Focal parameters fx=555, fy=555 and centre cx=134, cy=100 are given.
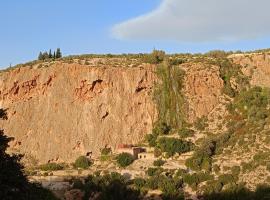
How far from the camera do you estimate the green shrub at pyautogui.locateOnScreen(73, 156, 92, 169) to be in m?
43.4

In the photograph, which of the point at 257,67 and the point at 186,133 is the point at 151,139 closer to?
the point at 186,133

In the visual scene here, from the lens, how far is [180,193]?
3762 centimetres

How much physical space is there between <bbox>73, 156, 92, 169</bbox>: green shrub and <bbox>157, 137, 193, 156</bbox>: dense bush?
581 centimetres

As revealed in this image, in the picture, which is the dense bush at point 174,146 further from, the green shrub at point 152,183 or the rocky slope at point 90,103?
the green shrub at point 152,183

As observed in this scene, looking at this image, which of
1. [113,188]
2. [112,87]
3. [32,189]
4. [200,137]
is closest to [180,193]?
[113,188]

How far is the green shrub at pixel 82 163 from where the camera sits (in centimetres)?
4340

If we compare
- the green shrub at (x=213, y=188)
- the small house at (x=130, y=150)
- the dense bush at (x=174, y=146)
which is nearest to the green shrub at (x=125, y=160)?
the small house at (x=130, y=150)

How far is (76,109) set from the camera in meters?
47.2

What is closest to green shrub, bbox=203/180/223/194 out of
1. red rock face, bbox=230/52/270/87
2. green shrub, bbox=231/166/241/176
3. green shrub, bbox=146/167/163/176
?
green shrub, bbox=231/166/241/176

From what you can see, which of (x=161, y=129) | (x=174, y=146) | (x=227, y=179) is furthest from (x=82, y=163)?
(x=227, y=179)

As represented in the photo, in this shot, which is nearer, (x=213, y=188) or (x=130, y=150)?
(x=213, y=188)

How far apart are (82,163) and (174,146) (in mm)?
7326

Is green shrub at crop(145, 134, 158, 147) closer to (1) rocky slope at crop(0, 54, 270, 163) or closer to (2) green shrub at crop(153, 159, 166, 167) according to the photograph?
(1) rocky slope at crop(0, 54, 270, 163)

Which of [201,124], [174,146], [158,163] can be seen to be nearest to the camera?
[158,163]
